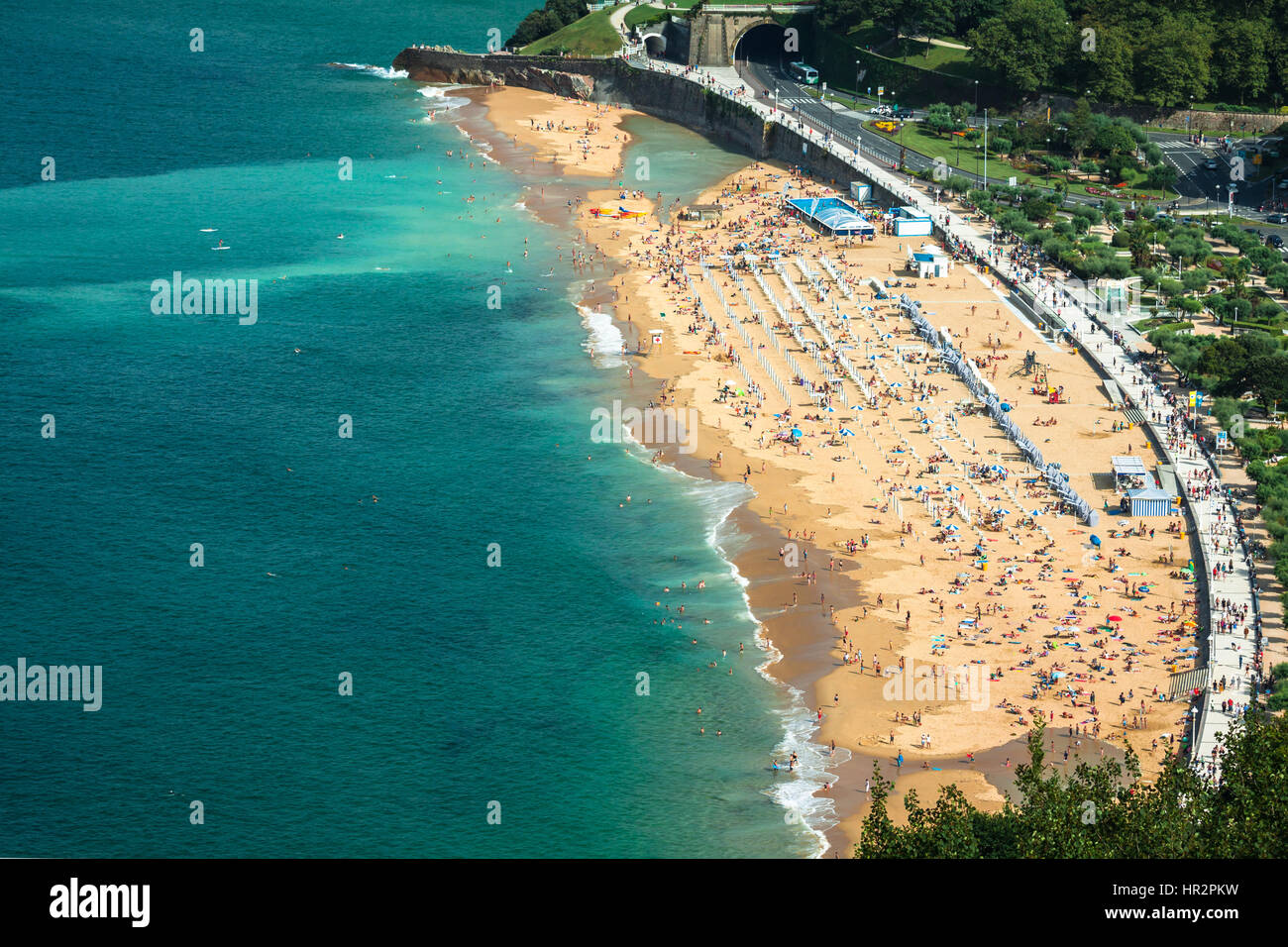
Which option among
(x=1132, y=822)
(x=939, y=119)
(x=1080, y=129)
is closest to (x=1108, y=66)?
(x=1080, y=129)

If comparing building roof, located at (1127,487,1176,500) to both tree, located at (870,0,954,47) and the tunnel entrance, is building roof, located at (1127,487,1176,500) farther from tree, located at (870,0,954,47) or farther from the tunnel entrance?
the tunnel entrance

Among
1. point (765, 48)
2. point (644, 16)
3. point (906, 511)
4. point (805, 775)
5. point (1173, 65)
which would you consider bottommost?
point (805, 775)

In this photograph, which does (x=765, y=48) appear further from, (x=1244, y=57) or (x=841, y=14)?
(x=1244, y=57)

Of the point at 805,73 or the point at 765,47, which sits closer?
the point at 805,73

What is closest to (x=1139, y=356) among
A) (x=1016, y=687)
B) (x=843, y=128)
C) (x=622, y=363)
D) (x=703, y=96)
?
(x=622, y=363)

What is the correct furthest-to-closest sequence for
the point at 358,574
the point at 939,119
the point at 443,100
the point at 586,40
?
the point at 443,100 → the point at 586,40 → the point at 939,119 → the point at 358,574

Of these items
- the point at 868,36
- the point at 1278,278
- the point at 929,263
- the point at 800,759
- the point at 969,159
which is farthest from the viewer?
the point at 868,36

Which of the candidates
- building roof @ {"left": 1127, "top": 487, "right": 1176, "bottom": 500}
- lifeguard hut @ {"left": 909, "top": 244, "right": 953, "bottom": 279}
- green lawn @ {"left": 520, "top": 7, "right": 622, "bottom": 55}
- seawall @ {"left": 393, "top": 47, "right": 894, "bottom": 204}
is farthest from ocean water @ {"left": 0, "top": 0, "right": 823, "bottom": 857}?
green lawn @ {"left": 520, "top": 7, "right": 622, "bottom": 55}

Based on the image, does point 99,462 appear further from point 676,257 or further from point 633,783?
point 676,257
